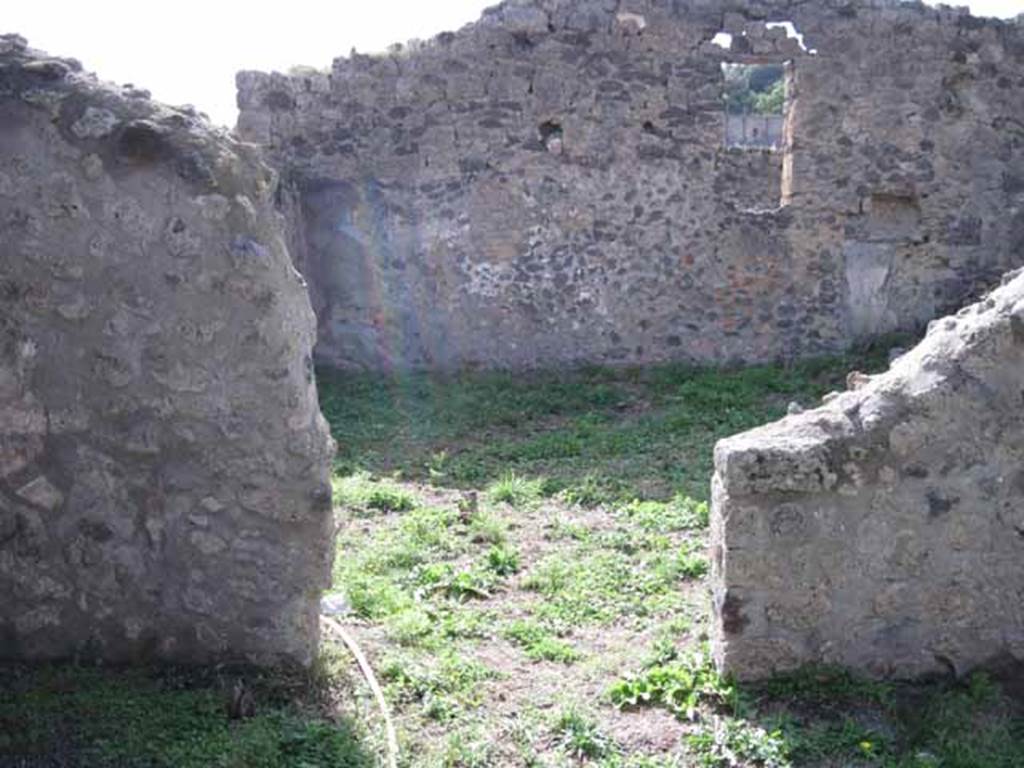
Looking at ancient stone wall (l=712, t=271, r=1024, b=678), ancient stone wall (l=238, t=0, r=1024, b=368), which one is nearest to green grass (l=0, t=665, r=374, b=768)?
ancient stone wall (l=712, t=271, r=1024, b=678)

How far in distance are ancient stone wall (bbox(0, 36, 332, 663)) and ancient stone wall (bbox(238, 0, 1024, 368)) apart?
649cm

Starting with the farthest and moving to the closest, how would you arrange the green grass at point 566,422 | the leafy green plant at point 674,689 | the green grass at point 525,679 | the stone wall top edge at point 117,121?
the green grass at point 566,422 < the leafy green plant at point 674,689 < the stone wall top edge at point 117,121 < the green grass at point 525,679

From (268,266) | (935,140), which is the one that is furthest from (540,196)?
(268,266)

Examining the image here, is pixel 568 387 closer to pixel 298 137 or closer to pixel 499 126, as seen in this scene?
pixel 499 126

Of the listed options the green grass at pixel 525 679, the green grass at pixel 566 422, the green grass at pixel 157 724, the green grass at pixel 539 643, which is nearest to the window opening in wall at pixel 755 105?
the green grass at pixel 566 422

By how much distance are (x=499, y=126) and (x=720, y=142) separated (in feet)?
6.79

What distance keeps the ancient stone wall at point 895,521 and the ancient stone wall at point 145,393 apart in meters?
1.66

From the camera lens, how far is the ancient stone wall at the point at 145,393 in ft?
13.1

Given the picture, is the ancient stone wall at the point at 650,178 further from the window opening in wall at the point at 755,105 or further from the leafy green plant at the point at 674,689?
the window opening in wall at the point at 755,105

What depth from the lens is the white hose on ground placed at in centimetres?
386

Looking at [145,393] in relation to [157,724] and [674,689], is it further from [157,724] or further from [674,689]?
[674,689]

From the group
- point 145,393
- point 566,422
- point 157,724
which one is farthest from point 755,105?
point 157,724

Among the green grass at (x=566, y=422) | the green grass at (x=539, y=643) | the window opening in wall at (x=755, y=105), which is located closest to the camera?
the green grass at (x=539, y=643)

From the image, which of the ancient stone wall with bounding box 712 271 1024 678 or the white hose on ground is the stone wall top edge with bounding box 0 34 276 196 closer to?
the white hose on ground
